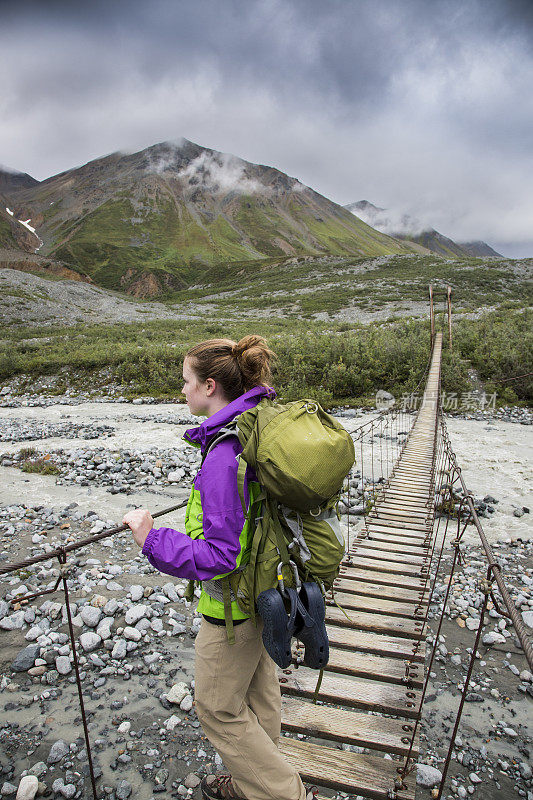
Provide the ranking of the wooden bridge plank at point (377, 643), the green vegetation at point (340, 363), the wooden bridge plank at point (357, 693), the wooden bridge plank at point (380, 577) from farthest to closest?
the green vegetation at point (340, 363), the wooden bridge plank at point (380, 577), the wooden bridge plank at point (377, 643), the wooden bridge plank at point (357, 693)

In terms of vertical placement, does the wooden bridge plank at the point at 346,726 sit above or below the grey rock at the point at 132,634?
above

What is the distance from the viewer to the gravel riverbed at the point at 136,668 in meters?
3.00

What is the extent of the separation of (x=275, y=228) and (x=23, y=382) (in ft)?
574

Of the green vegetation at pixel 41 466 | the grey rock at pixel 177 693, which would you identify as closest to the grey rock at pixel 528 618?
the grey rock at pixel 177 693

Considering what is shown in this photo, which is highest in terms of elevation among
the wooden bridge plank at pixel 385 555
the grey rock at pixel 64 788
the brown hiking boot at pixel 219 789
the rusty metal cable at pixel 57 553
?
the rusty metal cable at pixel 57 553

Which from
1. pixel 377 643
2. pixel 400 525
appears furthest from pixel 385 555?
pixel 377 643

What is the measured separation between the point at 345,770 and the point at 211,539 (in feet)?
6.57

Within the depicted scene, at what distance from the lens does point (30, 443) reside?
12.2 meters

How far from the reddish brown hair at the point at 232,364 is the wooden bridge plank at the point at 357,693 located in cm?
236

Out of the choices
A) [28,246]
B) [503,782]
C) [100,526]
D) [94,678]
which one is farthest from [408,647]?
[28,246]

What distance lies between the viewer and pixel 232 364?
201 cm

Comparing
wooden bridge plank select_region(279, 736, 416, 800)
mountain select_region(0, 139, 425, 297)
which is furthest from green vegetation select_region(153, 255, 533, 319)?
mountain select_region(0, 139, 425, 297)

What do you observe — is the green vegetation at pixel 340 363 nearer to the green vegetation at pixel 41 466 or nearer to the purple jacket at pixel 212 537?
the green vegetation at pixel 41 466

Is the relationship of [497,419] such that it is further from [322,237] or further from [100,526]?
[322,237]
